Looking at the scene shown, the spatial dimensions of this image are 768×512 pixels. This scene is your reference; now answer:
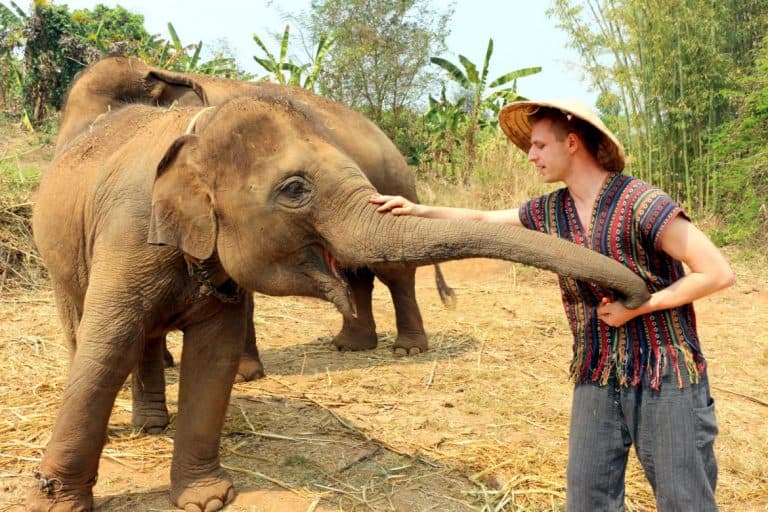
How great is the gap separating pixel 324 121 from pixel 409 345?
234cm

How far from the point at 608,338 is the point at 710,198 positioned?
411 inches

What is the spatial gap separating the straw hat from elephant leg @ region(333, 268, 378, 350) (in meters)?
3.48

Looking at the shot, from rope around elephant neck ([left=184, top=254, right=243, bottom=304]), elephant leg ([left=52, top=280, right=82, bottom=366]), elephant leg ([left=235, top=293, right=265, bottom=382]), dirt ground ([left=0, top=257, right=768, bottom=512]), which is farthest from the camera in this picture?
elephant leg ([left=235, top=293, right=265, bottom=382])

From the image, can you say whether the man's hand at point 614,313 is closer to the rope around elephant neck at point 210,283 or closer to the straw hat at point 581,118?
the straw hat at point 581,118

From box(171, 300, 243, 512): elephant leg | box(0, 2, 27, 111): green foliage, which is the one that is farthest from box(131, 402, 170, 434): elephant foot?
box(0, 2, 27, 111): green foliage

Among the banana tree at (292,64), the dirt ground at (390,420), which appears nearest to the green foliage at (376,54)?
the banana tree at (292,64)

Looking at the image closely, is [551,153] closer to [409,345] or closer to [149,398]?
[149,398]

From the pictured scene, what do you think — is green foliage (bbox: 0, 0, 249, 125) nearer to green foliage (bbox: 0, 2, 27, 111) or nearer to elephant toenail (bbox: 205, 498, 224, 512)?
green foliage (bbox: 0, 2, 27, 111)

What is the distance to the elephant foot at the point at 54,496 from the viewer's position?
2957 mm

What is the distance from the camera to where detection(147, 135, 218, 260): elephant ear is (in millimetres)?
2676

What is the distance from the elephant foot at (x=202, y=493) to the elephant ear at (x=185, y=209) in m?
1.07

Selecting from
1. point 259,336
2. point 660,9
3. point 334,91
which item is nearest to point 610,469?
point 259,336

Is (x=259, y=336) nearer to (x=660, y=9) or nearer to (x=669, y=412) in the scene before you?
(x=669, y=412)

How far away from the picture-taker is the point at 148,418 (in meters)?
4.02
